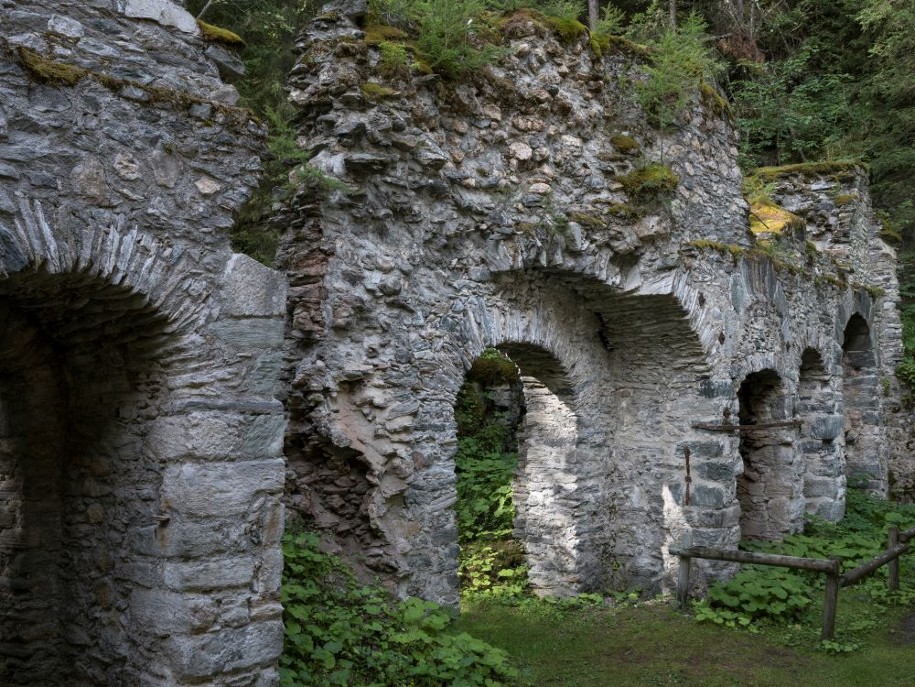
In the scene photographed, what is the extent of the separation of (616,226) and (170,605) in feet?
15.4

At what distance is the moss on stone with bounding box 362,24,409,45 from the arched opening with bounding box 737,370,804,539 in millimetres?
5787

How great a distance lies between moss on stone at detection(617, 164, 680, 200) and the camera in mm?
6852

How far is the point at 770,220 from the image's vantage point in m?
9.70

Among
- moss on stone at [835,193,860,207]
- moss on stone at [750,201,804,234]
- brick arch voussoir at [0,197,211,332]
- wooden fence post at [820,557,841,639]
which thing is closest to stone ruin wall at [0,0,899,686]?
brick arch voussoir at [0,197,211,332]

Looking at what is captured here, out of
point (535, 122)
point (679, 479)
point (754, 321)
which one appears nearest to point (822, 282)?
point (754, 321)

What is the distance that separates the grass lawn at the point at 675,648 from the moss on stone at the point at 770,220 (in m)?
→ 4.41

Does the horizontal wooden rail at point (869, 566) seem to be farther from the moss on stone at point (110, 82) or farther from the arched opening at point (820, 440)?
the moss on stone at point (110, 82)

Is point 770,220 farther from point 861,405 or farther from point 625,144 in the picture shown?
point 861,405

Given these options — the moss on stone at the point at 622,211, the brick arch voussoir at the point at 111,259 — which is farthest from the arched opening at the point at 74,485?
the moss on stone at the point at 622,211

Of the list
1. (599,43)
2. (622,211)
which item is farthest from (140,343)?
(599,43)

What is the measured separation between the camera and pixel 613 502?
309 inches

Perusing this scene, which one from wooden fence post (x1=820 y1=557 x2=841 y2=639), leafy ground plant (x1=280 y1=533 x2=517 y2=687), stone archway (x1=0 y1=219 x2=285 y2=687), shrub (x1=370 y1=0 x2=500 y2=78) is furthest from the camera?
wooden fence post (x1=820 y1=557 x2=841 y2=639)

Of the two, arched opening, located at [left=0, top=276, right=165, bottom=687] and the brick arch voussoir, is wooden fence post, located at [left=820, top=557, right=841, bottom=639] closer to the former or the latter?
arched opening, located at [left=0, top=276, right=165, bottom=687]

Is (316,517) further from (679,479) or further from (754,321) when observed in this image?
(754,321)
